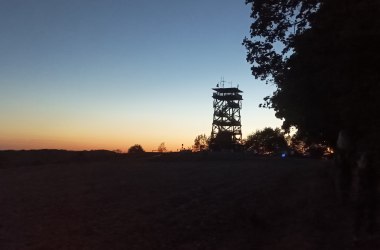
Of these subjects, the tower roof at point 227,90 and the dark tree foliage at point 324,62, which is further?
the tower roof at point 227,90

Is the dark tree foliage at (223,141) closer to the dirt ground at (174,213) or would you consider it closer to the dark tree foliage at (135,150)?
the dark tree foliage at (135,150)

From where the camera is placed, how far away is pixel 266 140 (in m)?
115

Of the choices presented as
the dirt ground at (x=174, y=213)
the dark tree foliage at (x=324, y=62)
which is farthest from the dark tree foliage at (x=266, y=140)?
the dark tree foliage at (x=324, y=62)

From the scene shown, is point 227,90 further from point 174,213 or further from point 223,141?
point 174,213

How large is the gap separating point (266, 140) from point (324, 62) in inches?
3991

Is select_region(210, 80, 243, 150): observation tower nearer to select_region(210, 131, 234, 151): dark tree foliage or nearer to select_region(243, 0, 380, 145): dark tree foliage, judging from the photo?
select_region(210, 131, 234, 151): dark tree foliage

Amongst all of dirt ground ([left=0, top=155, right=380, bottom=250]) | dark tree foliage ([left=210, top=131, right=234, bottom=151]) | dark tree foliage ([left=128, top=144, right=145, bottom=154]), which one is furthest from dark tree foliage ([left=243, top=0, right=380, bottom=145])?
dark tree foliage ([left=210, top=131, right=234, bottom=151])

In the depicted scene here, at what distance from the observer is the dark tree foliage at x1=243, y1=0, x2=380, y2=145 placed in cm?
1241

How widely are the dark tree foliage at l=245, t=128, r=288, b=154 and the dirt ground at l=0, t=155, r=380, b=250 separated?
7897 centimetres

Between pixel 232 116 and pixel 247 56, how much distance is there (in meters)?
85.9

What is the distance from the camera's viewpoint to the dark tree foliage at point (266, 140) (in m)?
111

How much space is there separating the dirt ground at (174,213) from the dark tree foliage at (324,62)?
3143mm

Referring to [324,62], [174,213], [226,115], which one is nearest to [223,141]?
[226,115]

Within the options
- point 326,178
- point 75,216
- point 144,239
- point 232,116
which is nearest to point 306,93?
point 144,239
